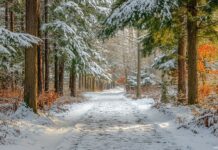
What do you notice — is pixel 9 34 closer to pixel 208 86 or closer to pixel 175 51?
pixel 208 86

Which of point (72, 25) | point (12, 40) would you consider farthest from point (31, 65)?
point (72, 25)

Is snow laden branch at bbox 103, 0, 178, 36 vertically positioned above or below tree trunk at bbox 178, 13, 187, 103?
above

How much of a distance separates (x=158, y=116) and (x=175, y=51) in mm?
7439

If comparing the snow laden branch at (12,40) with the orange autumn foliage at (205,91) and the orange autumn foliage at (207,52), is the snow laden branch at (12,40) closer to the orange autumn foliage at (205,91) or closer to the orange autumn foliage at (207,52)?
the orange autumn foliage at (205,91)

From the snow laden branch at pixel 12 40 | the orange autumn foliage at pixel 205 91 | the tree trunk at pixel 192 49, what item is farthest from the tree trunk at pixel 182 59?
the snow laden branch at pixel 12 40

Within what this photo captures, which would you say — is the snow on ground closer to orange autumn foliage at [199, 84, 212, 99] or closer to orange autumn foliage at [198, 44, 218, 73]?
orange autumn foliage at [199, 84, 212, 99]

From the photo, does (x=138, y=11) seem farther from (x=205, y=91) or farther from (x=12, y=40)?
(x=205, y=91)

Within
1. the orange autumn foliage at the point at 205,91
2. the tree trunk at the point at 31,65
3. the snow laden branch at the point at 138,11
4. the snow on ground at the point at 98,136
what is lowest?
the snow on ground at the point at 98,136

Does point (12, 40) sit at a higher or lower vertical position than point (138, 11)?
lower

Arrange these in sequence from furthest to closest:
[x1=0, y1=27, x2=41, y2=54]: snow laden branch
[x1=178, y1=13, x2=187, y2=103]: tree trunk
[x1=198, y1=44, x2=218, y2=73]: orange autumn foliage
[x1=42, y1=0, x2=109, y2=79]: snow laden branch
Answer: [x1=198, y1=44, x2=218, y2=73]: orange autumn foliage
[x1=42, y1=0, x2=109, y2=79]: snow laden branch
[x1=178, y1=13, x2=187, y2=103]: tree trunk
[x1=0, y1=27, x2=41, y2=54]: snow laden branch

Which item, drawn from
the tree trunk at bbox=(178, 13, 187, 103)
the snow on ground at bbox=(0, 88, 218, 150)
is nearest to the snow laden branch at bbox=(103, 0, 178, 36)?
the tree trunk at bbox=(178, 13, 187, 103)

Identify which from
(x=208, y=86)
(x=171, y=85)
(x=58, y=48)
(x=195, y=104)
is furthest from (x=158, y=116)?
(x=58, y=48)

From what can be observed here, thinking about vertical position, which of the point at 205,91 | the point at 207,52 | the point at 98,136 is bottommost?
the point at 98,136

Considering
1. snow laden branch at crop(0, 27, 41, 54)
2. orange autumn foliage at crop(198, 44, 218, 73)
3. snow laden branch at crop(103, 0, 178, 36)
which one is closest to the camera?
snow laden branch at crop(0, 27, 41, 54)
